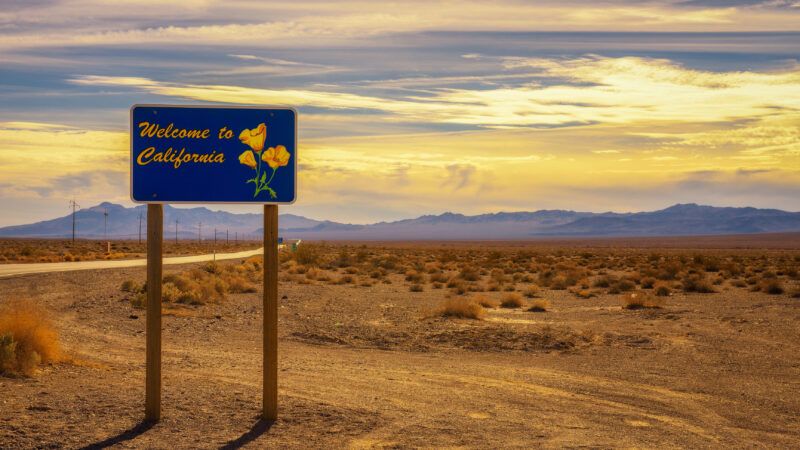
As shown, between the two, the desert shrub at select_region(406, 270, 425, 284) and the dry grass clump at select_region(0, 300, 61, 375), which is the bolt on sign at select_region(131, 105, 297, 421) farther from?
the desert shrub at select_region(406, 270, 425, 284)

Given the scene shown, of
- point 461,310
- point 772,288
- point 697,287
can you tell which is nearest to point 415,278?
point 697,287

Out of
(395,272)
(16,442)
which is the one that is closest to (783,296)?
(395,272)

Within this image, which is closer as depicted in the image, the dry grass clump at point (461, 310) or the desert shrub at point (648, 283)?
the dry grass clump at point (461, 310)

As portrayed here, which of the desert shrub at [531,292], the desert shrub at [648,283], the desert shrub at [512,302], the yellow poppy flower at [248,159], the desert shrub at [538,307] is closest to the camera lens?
the yellow poppy flower at [248,159]

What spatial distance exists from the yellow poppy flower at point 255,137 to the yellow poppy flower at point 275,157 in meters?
0.09

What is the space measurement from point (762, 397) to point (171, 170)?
8975 mm

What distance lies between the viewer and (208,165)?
30.1ft

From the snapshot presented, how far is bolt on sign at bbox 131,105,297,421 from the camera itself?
9.05m

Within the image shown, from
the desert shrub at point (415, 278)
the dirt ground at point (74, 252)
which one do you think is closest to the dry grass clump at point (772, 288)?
the desert shrub at point (415, 278)

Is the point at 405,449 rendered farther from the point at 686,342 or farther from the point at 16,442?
the point at 686,342

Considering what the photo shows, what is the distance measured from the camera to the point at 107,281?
111 ft

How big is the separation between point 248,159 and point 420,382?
501 cm

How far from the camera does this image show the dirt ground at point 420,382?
910 centimetres

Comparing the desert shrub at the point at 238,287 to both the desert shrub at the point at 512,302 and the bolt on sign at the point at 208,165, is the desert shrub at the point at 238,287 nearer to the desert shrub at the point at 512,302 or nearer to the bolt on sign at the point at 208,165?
the desert shrub at the point at 512,302
